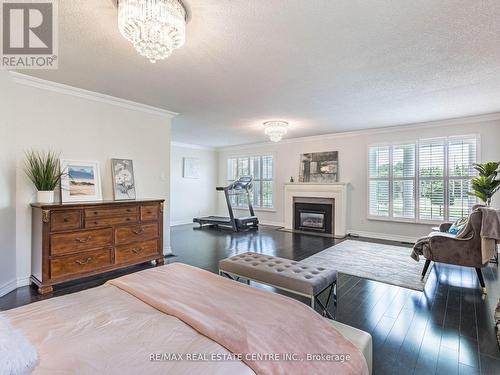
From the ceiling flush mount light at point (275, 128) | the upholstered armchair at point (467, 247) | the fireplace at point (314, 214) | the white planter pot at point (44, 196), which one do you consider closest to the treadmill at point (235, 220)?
the fireplace at point (314, 214)

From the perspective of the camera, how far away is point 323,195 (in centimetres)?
679

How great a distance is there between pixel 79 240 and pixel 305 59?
3392mm

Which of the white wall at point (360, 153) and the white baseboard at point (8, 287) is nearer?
the white baseboard at point (8, 287)

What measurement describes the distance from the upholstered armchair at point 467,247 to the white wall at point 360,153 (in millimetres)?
2562

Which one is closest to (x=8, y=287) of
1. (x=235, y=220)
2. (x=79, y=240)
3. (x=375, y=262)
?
(x=79, y=240)

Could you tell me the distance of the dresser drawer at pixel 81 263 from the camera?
3.04 meters

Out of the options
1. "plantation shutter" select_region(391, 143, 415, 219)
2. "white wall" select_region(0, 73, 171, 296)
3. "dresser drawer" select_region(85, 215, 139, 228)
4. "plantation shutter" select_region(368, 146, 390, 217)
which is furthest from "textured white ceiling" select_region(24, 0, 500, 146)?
"dresser drawer" select_region(85, 215, 139, 228)

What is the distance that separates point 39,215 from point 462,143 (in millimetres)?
7149

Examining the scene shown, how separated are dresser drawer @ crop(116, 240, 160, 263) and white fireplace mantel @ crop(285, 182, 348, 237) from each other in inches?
168

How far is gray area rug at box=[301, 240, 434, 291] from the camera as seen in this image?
3.49 meters

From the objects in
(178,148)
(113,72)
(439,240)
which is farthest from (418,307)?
(178,148)

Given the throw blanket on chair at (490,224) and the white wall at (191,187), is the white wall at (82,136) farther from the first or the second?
the throw blanket on chair at (490,224)

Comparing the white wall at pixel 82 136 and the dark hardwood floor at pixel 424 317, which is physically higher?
the white wall at pixel 82 136

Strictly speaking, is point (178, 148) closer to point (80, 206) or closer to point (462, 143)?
point (80, 206)
